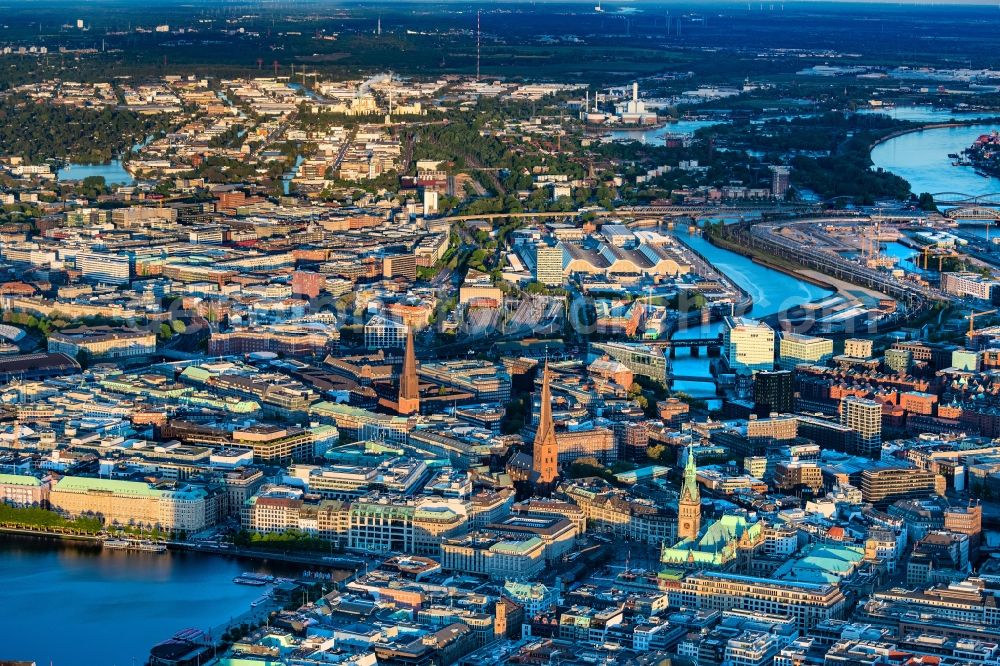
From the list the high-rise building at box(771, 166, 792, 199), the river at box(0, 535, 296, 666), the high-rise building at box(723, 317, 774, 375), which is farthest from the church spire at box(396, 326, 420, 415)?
the high-rise building at box(771, 166, 792, 199)

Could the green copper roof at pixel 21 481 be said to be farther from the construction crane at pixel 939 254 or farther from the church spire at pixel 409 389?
the construction crane at pixel 939 254

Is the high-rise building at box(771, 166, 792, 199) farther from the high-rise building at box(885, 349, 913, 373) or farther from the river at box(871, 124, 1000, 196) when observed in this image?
the high-rise building at box(885, 349, 913, 373)

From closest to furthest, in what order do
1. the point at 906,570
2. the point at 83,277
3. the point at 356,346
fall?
the point at 906,570 → the point at 356,346 → the point at 83,277

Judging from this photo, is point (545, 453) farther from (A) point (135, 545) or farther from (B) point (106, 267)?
(B) point (106, 267)

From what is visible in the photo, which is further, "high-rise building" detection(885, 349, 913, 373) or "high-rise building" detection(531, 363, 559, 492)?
"high-rise building" detection(885, 349, 913, 373)

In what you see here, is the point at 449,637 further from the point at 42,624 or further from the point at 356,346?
the point at 356,346

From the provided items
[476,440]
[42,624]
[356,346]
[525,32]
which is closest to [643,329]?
[356,346]
